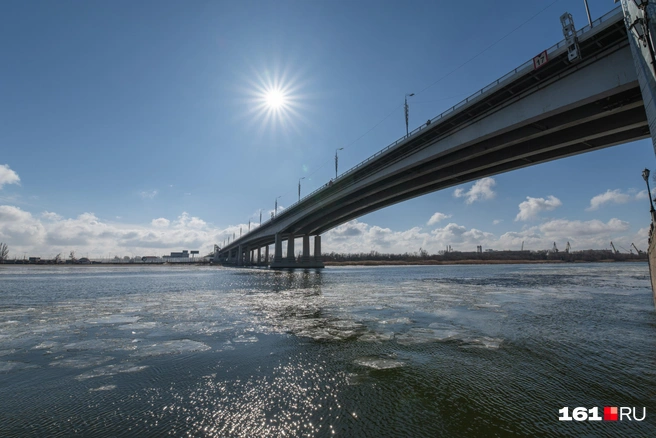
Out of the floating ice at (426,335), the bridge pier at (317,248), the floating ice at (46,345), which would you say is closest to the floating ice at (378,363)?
the floating ice at (426,335)

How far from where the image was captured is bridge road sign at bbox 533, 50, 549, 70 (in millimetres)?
20656

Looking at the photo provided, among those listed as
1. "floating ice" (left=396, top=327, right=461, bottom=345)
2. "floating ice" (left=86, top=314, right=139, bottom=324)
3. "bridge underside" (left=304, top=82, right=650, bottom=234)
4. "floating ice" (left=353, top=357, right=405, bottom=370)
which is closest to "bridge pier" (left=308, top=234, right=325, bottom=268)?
"bridge underside" (left=304, top=82, right=650, bottom=234)

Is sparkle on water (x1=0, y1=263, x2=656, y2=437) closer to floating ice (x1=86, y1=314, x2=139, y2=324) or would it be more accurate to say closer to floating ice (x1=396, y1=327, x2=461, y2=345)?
floating ice (x1=396, y1=327, x2=461, y2=345)

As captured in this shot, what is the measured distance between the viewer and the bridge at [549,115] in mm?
17812

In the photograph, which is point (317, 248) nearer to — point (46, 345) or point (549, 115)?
point (549, 115)

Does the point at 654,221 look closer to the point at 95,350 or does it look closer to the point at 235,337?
the point at 235,337

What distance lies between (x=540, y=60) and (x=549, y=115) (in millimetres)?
4244

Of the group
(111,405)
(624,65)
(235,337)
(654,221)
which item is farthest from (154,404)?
(624,65)

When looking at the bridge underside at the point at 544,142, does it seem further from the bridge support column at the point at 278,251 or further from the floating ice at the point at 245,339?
the bridge support column at the point at 278,251

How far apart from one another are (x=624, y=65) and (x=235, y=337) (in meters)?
26.7

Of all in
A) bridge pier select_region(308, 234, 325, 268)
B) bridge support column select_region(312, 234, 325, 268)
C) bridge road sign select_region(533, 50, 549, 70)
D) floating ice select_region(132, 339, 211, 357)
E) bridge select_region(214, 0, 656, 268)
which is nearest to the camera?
floating ice select_region(132, 339, 211, 357)

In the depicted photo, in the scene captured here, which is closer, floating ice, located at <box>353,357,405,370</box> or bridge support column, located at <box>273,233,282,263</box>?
floating ice, located at <box>353,357,405,370</box>

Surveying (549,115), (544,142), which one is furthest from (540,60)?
(544,142)

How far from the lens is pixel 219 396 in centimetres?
518
